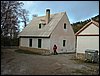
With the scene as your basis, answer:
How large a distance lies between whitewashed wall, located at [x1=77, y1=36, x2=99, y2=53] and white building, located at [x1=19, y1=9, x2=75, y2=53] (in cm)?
764

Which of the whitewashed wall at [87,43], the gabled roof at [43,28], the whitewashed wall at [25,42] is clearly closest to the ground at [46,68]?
the whitewashed wall at [87,43]

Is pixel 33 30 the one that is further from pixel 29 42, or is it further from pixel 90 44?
pixel 90 44

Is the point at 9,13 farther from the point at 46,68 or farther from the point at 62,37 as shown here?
the point at 46,68

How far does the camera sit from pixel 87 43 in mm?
21250

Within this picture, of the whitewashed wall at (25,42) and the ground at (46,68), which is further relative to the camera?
the whitewashed wall at (25,42)

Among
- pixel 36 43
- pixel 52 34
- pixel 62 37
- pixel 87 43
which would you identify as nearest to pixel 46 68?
pixel 87 43

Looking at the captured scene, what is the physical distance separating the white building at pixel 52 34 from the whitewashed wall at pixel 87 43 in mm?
7643

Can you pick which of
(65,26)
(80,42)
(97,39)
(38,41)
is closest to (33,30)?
(38,41)

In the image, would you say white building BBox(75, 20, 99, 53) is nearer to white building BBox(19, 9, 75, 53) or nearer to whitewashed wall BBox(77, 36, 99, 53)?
whitewashed wall BBox(77, 36, 99, 53)

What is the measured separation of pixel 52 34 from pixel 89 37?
9.02 meters

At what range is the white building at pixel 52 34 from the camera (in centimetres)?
2958

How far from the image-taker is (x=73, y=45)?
32.6 m

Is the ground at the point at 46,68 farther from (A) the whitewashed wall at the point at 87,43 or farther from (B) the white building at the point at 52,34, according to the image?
(B) the white building at the point at 52,34

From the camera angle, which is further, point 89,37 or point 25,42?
point 25,42
